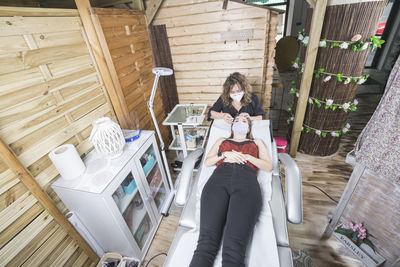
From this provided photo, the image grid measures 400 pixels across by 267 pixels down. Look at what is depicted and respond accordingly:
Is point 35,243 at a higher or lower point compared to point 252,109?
lower

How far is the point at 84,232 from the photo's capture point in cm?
143

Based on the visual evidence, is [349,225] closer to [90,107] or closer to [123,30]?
[90,107]

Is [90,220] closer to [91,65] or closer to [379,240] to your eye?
[91,65]

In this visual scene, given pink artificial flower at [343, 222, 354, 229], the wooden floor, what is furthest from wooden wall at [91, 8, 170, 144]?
pink artificial flower at [343, 222, 354, 229]

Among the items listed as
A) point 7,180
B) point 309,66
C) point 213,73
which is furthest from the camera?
point 213,73

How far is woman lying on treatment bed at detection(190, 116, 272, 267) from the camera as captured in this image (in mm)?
993

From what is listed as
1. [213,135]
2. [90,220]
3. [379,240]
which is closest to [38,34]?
[90,220]

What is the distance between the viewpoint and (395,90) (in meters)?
1.02

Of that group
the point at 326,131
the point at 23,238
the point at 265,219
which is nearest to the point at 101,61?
the point at 23,238

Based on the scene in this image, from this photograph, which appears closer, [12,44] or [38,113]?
[12,44]

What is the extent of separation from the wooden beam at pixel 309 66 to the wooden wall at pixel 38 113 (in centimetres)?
213

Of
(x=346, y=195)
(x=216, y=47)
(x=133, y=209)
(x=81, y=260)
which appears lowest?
(x=81, y=260)

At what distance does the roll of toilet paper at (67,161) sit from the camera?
3.96ft

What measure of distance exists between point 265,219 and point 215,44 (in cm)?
203
